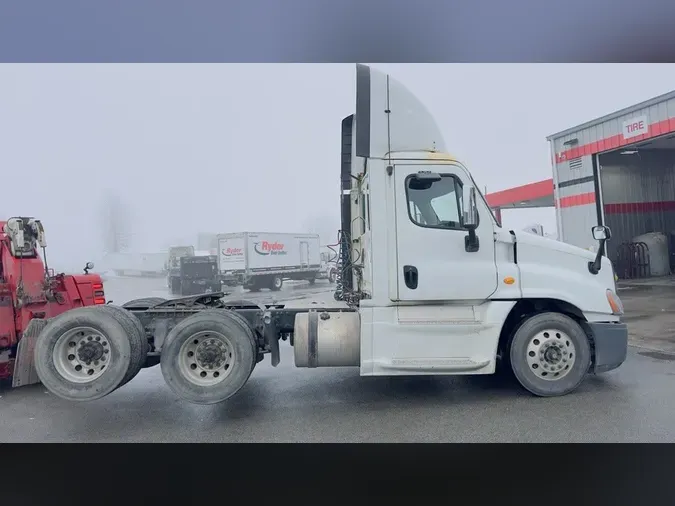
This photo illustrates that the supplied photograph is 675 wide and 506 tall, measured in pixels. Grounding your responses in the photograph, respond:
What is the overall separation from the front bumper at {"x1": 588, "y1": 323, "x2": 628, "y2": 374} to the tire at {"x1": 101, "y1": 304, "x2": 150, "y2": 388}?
15.6ft

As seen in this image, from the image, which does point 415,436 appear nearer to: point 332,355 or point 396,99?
point 332,355

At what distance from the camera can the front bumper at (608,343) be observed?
500 centimetres

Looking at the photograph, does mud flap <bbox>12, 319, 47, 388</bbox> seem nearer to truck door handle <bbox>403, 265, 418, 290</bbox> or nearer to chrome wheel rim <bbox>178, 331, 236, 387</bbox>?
chrome wheel rim <bbox>178, 331, 236, 387</bbox>

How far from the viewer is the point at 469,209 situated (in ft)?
15.9

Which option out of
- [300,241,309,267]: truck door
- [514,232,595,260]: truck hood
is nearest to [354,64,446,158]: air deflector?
[514,232,595,260]: truck hood

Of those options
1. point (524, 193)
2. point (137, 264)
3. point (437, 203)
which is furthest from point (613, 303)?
point (524, 193)

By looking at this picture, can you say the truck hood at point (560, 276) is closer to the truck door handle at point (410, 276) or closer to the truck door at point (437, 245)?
the truck door at point (437, 245)

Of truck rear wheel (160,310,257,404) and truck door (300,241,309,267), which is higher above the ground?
truck door (300,241,309,267)

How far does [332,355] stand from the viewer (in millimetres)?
4977

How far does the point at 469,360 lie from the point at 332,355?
1418 mm

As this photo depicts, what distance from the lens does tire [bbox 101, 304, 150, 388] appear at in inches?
186

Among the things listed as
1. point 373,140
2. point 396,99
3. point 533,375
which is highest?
point 396,99

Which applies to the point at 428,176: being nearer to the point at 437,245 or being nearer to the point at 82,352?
the point at 437,245
